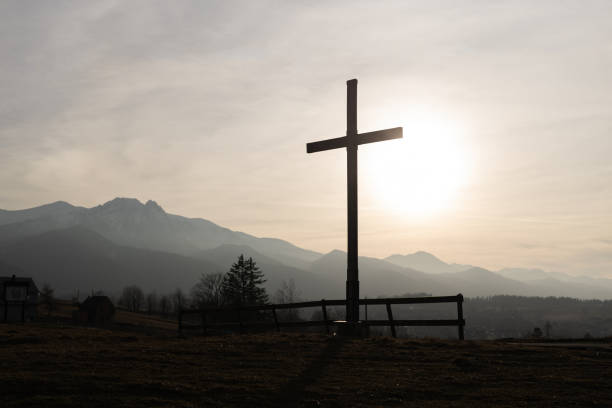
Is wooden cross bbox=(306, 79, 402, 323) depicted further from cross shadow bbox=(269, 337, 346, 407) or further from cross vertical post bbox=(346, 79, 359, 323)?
cross shadow bbox=(269, 337, 346, 407)

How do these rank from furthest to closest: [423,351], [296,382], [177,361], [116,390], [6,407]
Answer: [423,351] < [177,361] < [296,382] < [116,390] < [6,407]

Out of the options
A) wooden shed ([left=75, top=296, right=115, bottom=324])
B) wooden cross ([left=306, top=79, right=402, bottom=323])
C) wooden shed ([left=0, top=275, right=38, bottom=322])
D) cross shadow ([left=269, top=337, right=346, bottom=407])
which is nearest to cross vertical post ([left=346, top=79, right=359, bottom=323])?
wooden cross ([left=306, top=79, right=402, bottom=323])

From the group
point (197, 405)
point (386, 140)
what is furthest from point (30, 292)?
point (197, 405)

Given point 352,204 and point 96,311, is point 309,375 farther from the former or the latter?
point 96,311

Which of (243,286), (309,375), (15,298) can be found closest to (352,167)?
(309,375)

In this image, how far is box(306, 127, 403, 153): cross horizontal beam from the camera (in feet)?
56.9

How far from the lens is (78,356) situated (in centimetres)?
1237

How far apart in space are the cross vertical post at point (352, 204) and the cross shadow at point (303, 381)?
144 inches

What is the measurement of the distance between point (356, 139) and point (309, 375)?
941cm

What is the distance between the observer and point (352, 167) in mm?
18188

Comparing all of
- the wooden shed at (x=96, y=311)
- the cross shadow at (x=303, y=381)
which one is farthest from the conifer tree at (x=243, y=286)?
the cross shadow at (x=303, y=381)

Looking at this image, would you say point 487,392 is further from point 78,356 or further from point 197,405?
point 78,356

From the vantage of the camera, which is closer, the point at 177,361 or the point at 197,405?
the point at 197,405

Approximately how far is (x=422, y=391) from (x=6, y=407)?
6133mm
